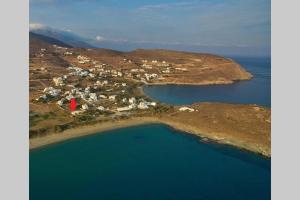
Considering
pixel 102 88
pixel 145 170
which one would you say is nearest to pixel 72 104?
pixel 102 88

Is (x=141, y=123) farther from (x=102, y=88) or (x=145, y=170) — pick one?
(x=102, y=88)

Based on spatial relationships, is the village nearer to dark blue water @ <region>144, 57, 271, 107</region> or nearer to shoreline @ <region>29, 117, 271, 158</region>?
shoreline @ <region>29, 117, 271, 158</region>

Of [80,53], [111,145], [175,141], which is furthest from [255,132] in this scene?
[80,53]

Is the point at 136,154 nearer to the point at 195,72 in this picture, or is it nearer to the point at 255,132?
the point at 255,132

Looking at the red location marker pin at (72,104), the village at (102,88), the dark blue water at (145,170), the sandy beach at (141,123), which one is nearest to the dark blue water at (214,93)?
the village at (102,88)

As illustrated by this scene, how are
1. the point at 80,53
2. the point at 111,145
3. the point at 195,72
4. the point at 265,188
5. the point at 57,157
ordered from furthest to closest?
Answer: the point at 80,53 < the point at 195,72 < the point at 111,145 < the point at 57,157 < the point at 265,188

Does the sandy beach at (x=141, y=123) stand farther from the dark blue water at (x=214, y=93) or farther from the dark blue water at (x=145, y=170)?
the dark blue water at (x=214, y=93)
